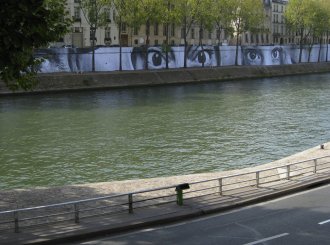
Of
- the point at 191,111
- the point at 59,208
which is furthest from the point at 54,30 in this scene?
the point at 191,111

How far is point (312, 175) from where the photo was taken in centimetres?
1934

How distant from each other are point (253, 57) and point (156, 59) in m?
20.7

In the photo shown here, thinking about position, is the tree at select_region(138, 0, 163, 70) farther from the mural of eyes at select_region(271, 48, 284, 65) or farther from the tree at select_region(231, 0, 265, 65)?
the mural of eyes at select_region(271, 48, 284, 65)

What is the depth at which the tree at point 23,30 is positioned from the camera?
13.7m

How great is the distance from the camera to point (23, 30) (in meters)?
14.3

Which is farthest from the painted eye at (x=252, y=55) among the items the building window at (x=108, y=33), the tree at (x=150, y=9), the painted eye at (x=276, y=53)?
the building window at (x=108, y=33)

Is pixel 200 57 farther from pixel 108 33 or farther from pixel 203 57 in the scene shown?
pixel 108 33

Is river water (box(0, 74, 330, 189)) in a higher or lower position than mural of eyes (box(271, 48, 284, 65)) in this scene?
lower

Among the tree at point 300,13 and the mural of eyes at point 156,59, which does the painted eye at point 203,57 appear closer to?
the mural of eyes at point 156,59

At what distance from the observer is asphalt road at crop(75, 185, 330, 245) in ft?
41.9

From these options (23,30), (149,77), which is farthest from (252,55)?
(23,30)

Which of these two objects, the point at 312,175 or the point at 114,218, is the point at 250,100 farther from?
the point at 114,218

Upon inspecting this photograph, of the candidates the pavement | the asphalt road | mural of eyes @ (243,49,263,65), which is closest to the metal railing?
the pavement

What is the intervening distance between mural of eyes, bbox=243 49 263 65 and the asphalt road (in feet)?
252
